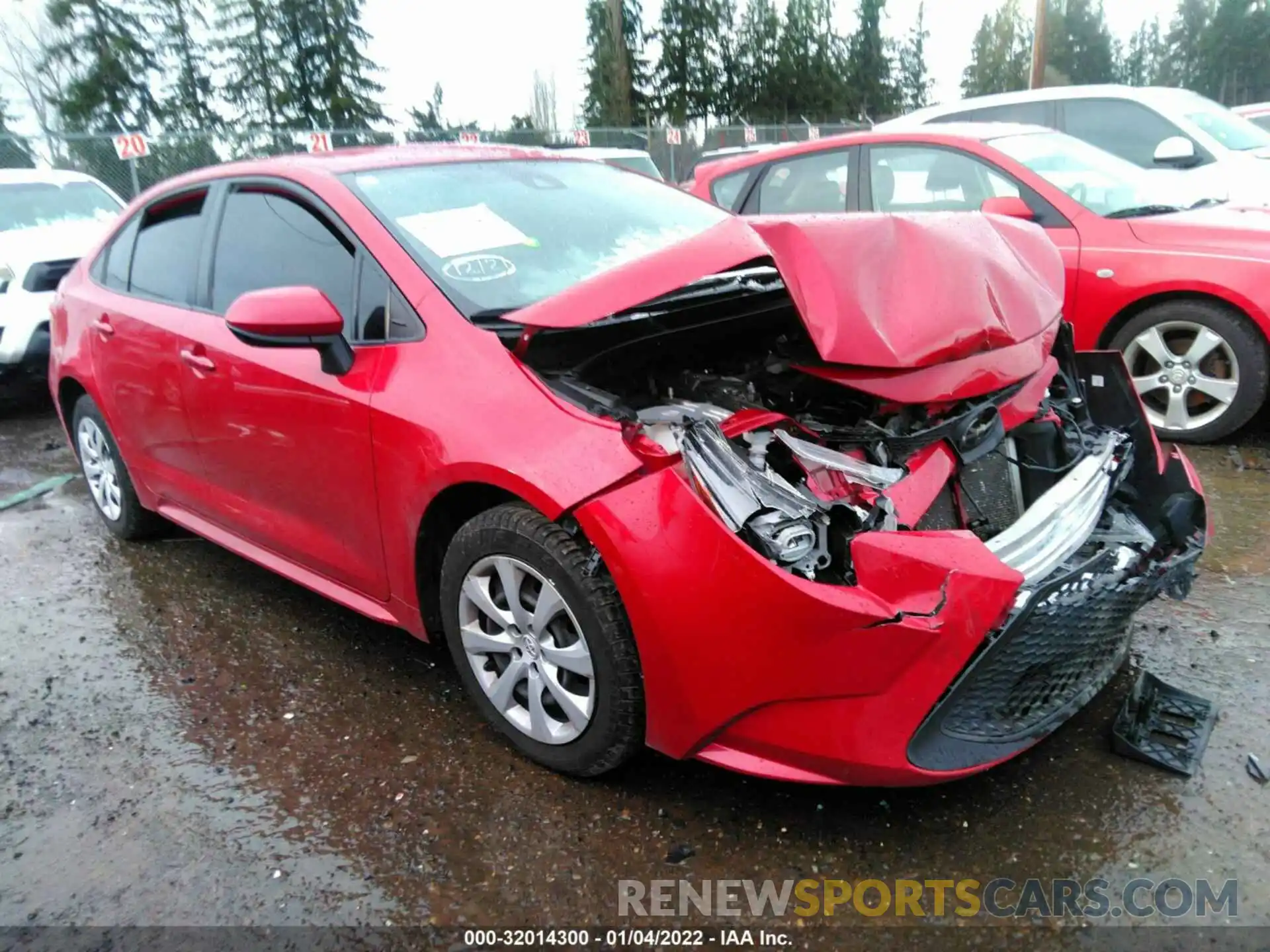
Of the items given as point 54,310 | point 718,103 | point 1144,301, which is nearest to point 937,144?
point 1144,301

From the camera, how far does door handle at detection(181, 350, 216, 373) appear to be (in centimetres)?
322

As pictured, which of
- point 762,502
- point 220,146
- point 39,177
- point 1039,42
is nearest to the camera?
point 762,502

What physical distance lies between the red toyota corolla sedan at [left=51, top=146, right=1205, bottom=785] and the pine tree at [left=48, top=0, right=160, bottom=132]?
36409mm

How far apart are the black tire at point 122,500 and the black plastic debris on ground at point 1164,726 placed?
12.8 feet

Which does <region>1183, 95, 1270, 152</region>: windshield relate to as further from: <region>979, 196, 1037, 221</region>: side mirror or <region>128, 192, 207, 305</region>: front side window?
<region>128, 192, 207, 305</region>: front side window

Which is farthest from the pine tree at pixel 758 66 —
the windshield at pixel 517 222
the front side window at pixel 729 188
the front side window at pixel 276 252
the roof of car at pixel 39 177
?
the front side window at pixel 276 252

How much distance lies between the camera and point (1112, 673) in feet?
8.23

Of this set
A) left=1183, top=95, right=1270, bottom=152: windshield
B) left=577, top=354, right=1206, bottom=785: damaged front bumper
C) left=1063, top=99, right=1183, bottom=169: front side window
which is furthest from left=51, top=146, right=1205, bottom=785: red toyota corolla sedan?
left=1183, top=95, right=1270, bottom=152: windshield

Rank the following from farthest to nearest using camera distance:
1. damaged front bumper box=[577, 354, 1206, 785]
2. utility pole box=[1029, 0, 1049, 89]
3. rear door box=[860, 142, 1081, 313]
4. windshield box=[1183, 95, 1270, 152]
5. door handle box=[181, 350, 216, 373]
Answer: utility pole box=[1029, 0, 1049, 89] → windshield box=[1183, 95, 1270, 152] → rear door box=[860, 142, 1081, 313] → door handle box=[181, 350, 216, 373] → damaged front bumper box=[577, 354, 1206, 785]

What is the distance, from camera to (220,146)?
17.1m

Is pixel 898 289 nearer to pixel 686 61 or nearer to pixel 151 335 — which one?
pixel 151 335

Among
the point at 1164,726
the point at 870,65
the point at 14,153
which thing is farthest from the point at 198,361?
the point at 870,65

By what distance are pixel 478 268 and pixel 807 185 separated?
3660mm

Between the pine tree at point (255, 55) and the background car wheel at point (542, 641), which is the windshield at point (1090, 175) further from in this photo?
the pine tree at point (255, 55)
